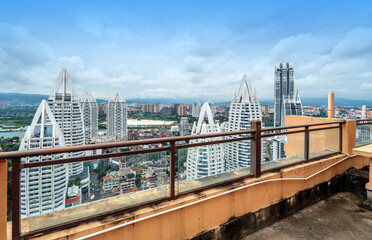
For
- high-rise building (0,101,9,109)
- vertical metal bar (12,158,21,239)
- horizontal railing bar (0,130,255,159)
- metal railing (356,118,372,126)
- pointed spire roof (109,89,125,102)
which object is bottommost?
vertical metal bar (12,158,21,239)

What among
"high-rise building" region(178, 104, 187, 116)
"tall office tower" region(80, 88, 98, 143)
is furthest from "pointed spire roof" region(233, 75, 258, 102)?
"tall office tower" region(80, 88, 98, 143)

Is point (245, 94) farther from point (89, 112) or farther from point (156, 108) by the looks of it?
point (89, 112)

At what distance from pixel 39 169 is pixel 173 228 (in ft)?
5.37

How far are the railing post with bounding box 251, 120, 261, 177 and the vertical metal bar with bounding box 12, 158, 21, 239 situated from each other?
3086 millimetres

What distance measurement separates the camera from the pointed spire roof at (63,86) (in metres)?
25.6

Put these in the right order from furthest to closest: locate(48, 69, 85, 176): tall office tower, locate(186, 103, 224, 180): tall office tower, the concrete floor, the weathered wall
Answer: locate(48, 69, 85, 176): tall office tower
the weathered wall
the concrete floor
locate(186, 103, 224, 180): tall office tower

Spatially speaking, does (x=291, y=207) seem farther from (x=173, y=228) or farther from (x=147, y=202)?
(x=147, y=202)

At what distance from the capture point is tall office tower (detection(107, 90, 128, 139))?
30.0 meters

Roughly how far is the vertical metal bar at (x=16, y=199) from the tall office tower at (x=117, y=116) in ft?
90.4

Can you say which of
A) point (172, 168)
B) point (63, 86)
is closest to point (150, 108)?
point (63, 86)

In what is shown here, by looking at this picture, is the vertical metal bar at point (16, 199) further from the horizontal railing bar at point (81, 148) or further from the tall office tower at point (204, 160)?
the tall office tower at point (204, 160)

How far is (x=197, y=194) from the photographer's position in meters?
2.79

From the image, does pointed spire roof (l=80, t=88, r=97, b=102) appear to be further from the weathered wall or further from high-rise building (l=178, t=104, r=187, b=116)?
the weathered wall

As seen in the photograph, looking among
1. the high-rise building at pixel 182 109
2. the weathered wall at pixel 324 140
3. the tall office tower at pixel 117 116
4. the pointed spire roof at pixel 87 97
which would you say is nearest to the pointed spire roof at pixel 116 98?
the tall office tower at pixel 117 116
